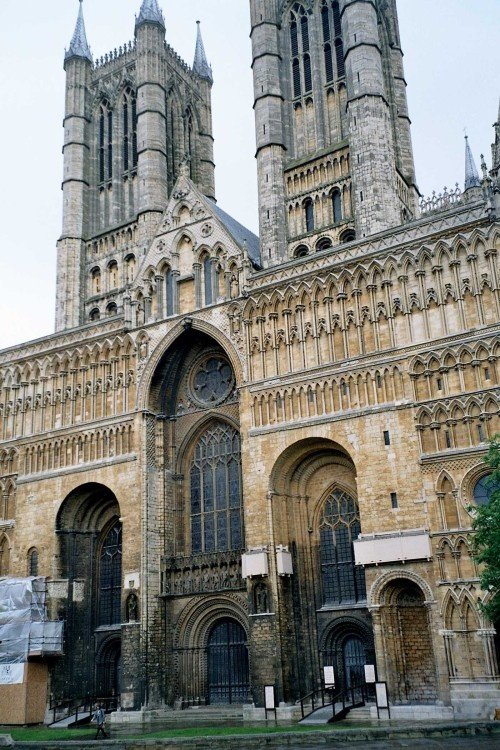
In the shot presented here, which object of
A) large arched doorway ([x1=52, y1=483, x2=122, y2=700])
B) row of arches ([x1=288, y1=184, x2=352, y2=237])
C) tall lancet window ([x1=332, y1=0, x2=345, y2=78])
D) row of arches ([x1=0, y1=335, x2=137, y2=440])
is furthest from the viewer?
tall lancet window ([x1=332, y1=0, x2=345, y2=78])

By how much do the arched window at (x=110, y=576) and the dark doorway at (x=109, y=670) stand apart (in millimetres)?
1157

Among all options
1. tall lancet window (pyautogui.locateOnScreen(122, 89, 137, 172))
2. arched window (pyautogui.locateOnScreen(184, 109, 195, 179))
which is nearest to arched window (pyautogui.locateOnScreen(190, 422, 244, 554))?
tall lancet window (pyautogui.locateOnScreen(122, 89, 137, 172))

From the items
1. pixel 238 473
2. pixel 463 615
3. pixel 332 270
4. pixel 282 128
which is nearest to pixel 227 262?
pixel 332 270

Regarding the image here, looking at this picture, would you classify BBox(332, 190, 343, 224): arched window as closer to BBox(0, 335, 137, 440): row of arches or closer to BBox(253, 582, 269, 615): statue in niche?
BBox(0, 335, 137, 440): row of arches

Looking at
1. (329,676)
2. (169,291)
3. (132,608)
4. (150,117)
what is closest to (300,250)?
(169,291)

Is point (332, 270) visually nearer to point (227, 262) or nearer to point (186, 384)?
point (227, 262)

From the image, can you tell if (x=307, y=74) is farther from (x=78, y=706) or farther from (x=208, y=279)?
(x=78, y=706)

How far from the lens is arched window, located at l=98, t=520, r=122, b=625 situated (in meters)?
37.9

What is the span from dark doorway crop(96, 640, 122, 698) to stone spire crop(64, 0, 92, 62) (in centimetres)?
4429

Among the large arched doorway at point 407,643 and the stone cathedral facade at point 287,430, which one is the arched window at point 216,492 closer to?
the stone cathedral facade at point 287,430

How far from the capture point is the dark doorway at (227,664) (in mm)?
33062

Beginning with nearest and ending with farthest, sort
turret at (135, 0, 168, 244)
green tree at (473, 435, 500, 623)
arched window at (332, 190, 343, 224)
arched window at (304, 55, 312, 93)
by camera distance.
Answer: green tree at (473, 435, 500, 623) → arched window at (332, 190, 343, 224) → arched window at (304, 55, 312, 93) → turret at (135, 0, 168, 244)

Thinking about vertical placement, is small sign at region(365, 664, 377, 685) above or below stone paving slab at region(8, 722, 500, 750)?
above

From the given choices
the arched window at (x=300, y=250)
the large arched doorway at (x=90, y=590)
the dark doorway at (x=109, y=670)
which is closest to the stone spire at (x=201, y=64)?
the arched window at (x=300, y=250)
